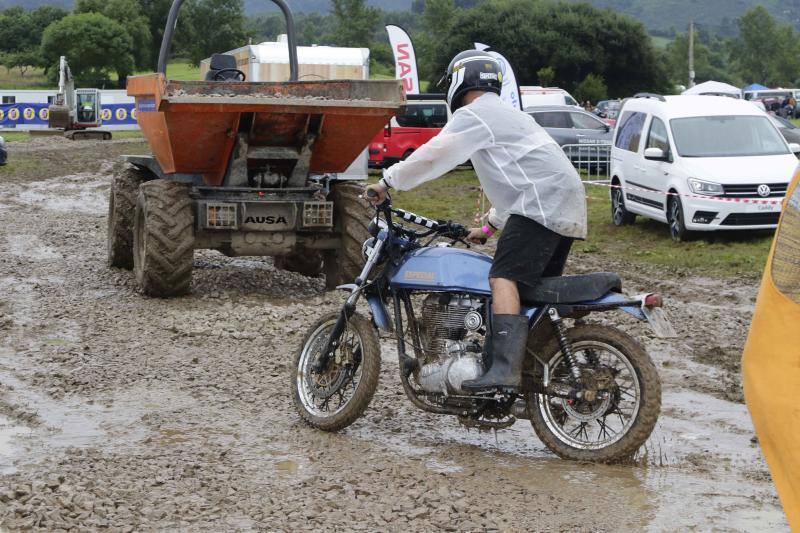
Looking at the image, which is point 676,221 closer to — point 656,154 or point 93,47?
point 656,154

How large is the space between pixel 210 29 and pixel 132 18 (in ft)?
22.9

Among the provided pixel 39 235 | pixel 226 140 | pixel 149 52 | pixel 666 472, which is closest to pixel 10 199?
pixel 39 235

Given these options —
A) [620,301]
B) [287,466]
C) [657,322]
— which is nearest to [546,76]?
[620,301]

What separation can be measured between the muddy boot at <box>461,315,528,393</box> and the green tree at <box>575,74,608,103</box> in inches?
2880

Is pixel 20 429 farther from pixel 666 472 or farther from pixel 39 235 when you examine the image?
pixel 39 235

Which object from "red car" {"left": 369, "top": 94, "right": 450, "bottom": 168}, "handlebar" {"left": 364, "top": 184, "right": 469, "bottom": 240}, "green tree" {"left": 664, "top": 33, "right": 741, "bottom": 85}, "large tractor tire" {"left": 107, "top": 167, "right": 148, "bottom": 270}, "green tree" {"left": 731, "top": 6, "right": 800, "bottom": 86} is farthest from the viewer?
"green tree" {"left": 664, "top": 33, "right": 741, "bottom": 85}

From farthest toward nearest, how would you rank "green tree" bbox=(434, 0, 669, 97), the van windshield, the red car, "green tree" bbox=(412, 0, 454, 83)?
"green tree" bbox=(412, 0, 454, 83), "green tree" bbox=(434, 0, 669, 97), the red car, the van windshield

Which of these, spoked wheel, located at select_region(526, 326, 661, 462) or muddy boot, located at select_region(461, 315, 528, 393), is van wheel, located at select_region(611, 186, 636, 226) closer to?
spoked wheel, located at select_region(526, 326, 661, 462)

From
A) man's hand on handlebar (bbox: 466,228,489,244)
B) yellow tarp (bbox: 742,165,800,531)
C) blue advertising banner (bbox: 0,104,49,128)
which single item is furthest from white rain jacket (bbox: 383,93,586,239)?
blue advertising banner (bbox: 0,104,49,128)

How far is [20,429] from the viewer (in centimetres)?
716

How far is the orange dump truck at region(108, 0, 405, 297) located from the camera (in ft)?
35.9

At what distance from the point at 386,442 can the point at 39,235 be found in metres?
11.1

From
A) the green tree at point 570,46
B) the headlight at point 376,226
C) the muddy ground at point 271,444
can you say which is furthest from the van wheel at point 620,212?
the green tree at point 570,46

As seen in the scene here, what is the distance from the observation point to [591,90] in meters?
78.2
